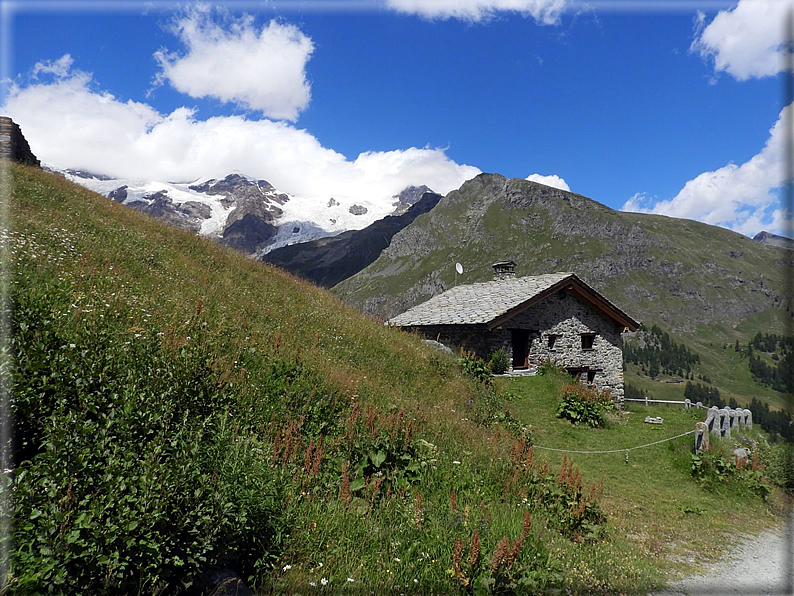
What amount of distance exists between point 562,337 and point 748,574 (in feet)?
57.0

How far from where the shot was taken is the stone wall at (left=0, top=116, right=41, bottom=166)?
20.4 meters

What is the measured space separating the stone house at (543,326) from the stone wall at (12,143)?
19449 mm

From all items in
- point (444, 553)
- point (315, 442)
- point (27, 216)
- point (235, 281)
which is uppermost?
point (27, 216)

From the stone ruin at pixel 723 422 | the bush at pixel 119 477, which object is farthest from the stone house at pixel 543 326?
the bush at pixel 119 477

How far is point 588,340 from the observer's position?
2412 cm

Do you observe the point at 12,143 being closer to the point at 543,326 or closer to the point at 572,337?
the point at 543,326

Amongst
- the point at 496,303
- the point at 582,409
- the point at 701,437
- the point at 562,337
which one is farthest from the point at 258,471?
the point at 562,337

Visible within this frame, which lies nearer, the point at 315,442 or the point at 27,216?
the point at 315,442

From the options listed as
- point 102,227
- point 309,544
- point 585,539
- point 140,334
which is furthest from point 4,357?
point 102,227

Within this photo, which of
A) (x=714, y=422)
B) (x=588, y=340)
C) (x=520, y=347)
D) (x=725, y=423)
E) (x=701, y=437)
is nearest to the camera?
(x=701, y=437)

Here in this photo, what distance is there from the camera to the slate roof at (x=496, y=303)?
21.9 m

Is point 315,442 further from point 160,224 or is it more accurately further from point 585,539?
point 160,224

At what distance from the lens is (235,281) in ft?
46.9

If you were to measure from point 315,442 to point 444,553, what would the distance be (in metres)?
2.39
